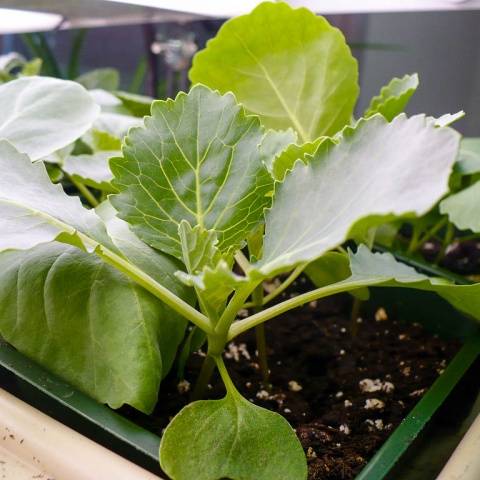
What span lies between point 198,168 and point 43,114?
199 mm

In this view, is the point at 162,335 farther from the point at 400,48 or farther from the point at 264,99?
the point at 400,48

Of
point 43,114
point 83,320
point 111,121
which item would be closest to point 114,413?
point 83,320

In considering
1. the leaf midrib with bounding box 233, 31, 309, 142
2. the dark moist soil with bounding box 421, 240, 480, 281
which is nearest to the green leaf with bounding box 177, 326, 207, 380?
the leaf midrib with bounding box 233, 31, 309, 142

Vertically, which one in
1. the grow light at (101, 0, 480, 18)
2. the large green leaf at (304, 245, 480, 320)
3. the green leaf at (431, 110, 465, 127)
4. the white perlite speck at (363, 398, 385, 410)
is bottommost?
the white perlite speck at (363, 398, 385, 410)

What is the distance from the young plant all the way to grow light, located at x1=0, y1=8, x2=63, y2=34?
1.27 feet

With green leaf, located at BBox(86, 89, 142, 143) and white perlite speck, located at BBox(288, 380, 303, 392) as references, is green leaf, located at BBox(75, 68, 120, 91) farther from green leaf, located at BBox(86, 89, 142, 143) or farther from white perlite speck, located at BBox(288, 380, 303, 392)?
white perlite speck, located at BBox(288, 380, 303, 392)

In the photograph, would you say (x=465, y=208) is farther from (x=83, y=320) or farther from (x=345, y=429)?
(x=83, y=320)

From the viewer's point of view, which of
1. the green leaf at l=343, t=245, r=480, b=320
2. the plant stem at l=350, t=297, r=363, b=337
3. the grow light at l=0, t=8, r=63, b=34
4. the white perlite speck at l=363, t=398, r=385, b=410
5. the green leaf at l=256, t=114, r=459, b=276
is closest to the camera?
the green leaf at l=256, t=114, r=459, b=276

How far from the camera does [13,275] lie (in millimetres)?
417

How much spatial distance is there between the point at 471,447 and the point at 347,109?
1.02 ft

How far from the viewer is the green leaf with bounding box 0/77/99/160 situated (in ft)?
1.66

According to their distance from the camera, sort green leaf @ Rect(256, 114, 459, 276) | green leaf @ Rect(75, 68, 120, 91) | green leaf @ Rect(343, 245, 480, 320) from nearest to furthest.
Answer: green leaf @ Rect(256, 114, 459, 276) → green leaf @ Rect(343, 245, 480, 320) → green leaf @ Rect(75, 68, 120, 91)

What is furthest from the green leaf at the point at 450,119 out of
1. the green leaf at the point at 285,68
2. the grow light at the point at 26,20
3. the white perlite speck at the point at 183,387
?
the grow light at the point at 26,20

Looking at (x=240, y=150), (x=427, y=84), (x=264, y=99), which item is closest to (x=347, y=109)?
(x=264, y=99)
